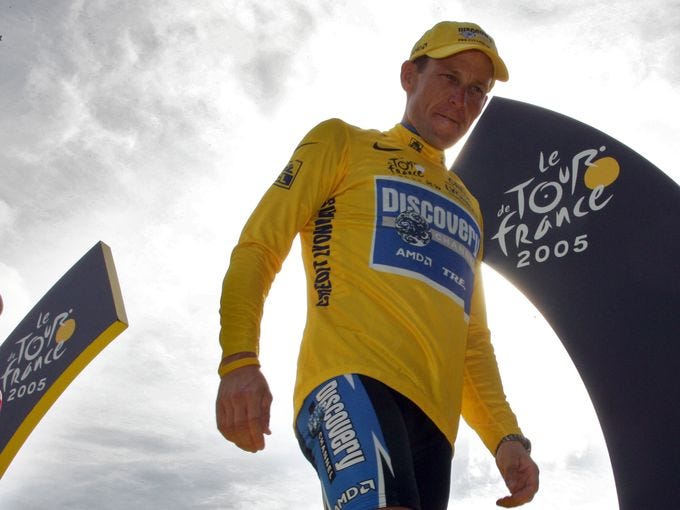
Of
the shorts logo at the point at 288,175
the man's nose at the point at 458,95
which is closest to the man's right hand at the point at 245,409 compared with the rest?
the shorts logo at the point at 288,175

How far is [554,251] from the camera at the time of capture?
182 inches

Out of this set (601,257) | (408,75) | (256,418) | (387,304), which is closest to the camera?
(256,418)

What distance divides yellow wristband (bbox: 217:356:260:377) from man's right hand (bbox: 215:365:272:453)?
0.09 ft

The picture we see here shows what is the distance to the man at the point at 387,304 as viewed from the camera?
1872 millimetres

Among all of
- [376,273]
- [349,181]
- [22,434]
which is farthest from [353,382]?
[22,434]

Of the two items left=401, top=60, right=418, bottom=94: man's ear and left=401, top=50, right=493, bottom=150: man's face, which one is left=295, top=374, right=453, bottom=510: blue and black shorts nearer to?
left=401, top=50, right=493, bottom=150: man's face

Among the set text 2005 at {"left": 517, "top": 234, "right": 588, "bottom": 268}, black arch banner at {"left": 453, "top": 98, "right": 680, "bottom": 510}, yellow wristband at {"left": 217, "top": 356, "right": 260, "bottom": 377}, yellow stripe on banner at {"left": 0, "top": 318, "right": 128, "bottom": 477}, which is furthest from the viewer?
yellow stripe on banner at {"left": 0, "top": 318, "right": 128, "bottom": 477}

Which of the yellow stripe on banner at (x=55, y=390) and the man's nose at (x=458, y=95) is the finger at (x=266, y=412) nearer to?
the man's nose at (x=458, y=95)

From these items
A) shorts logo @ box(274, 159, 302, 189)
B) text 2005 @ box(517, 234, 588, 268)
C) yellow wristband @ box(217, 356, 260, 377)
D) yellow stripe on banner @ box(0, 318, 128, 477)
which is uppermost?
yellow stripe on banner @ box(0, 318, 128, 477)

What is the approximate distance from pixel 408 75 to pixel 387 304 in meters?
1.31

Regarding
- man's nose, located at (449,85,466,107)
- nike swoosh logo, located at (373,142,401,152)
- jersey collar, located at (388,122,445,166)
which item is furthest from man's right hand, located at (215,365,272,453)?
man's nose, located at (449,85,466,107)

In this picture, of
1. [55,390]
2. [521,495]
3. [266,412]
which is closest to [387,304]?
[266,412]

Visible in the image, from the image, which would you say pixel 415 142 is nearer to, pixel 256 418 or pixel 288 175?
pixel 288 175

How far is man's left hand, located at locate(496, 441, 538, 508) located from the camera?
2.48 meters
